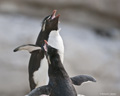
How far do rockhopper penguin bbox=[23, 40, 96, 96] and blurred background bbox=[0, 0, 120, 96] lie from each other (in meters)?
2.60

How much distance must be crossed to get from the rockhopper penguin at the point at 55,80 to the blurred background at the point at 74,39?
2.60 m

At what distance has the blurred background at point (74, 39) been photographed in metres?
4.34

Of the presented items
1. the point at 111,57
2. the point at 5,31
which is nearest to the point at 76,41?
the point at 111,57

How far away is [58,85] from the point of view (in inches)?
66.6

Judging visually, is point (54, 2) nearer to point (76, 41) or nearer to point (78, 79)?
point (76, 41)

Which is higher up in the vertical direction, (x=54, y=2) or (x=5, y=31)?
(x=54, y=2)

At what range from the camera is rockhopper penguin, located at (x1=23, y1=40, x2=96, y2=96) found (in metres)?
1.67

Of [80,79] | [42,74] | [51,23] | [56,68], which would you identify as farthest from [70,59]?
[56,68]

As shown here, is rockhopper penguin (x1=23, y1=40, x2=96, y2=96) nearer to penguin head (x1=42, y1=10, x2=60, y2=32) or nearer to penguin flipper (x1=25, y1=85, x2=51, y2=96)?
penguin flipper (x1=25, y1=85, x2=51, y2=96)

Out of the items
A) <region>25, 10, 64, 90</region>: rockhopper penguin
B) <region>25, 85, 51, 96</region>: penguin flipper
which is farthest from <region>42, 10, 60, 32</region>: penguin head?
<region>25, 85, 51, 96</region>: penguin flipper

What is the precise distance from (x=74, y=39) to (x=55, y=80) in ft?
9.14

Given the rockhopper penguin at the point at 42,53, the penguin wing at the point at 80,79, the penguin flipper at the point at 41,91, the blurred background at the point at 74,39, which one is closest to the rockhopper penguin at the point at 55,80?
the penguin flipper at the point at 41,91

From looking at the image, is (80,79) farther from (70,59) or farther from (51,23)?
(70,59)

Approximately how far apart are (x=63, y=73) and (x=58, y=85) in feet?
0.23
